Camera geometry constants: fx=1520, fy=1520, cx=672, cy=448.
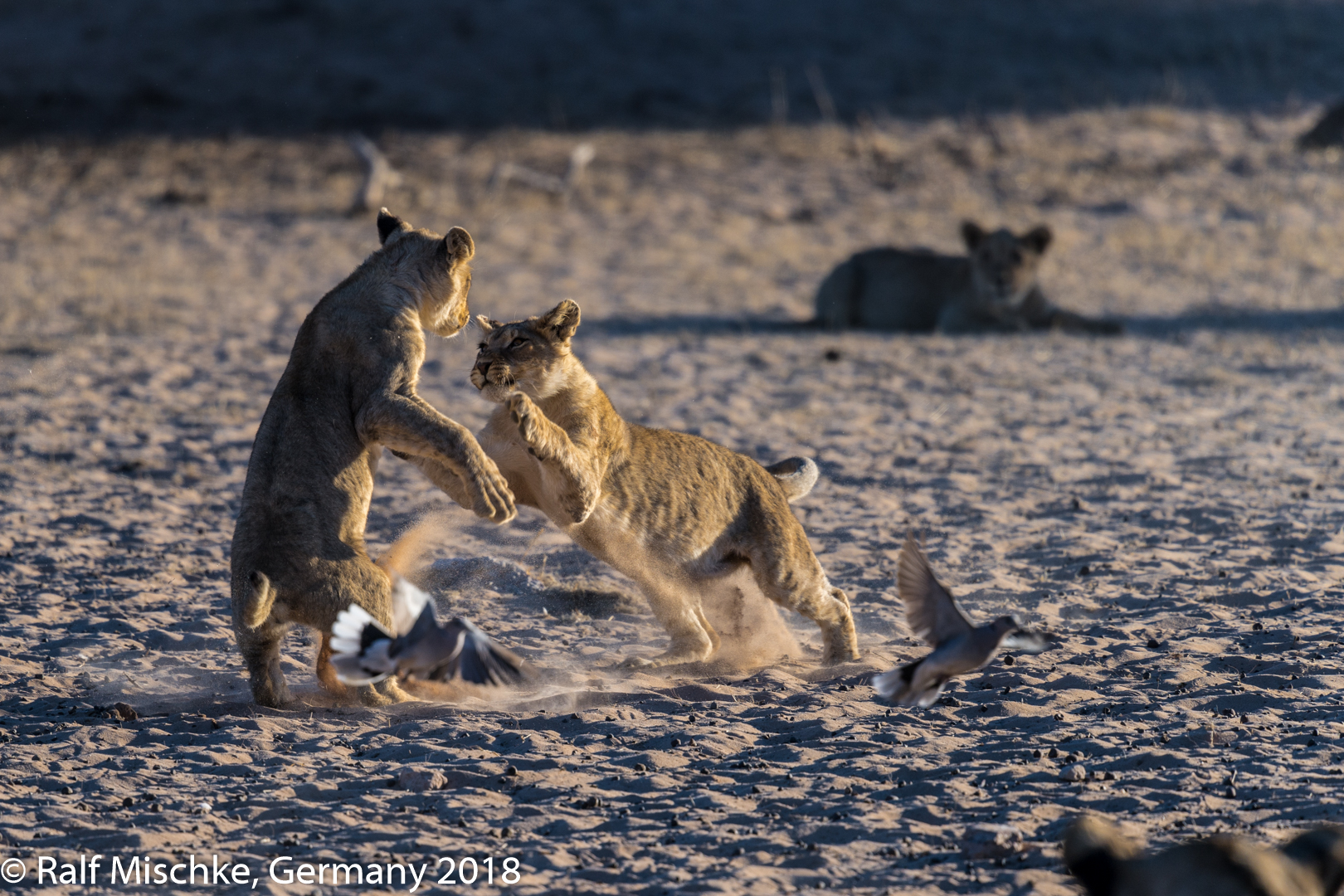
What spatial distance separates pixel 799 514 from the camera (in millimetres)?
8336

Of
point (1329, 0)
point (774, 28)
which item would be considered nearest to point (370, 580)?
point (774, 28)

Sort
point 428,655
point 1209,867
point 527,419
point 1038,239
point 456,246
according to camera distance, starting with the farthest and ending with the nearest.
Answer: point 1038,239 → point 456,246 → point 527,419 → point 428,655 → point 1209,867

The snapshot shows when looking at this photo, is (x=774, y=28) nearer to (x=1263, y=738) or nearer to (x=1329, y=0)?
(x=1329, y=0)

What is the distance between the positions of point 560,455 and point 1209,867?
286cm

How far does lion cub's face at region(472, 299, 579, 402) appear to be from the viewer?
19.0 feet

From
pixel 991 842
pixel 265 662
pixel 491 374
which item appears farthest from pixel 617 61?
pixel 991 842

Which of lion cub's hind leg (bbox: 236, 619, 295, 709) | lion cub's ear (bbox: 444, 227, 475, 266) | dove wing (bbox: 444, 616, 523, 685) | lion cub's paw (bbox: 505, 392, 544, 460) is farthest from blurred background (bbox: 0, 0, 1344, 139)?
dove wing (bbox: 444, 616, 523, 685)

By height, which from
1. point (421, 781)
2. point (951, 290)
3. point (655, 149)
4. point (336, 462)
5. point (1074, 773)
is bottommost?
point (421, 781)

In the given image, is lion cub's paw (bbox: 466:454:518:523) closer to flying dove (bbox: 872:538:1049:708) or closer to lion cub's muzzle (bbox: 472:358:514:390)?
lion cub's muzzle (bbox: 472:358:514:390)

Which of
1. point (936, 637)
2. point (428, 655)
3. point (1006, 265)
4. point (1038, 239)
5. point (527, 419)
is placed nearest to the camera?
point (428, 655)

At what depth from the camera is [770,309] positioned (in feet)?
46.6

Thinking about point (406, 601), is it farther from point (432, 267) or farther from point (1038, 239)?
point (1038, 239)

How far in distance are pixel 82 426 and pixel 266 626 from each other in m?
5.13

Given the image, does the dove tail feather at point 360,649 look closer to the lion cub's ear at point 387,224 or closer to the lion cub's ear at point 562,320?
the lion cub's ear at point 562,320
